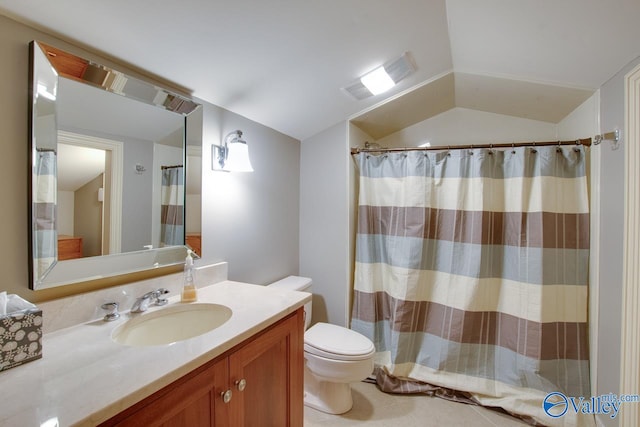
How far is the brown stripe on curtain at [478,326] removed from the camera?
1723mm

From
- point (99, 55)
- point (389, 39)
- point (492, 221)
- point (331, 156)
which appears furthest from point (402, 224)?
point (99, 55)

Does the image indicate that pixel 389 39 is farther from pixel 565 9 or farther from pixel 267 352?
pixel 267 352

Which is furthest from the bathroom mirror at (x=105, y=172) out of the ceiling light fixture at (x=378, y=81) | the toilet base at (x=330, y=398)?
the toilet base at (x=330, y=398)

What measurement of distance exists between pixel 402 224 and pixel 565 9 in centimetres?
138

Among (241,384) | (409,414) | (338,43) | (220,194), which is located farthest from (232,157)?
(409,414)

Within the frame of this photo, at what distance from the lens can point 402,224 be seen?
2068 millimetres

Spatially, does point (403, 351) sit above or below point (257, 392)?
below

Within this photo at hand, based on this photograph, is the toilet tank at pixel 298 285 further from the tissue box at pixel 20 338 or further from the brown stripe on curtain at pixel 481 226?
the tissue box at pixel 20 338

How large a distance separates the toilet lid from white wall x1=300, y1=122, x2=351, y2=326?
44 centimetres

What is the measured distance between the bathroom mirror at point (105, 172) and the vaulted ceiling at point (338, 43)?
13cm

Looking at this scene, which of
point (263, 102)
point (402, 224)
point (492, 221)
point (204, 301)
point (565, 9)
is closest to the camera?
point (565, 9)

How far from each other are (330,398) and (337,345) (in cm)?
37

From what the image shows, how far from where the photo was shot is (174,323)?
3.85 feet

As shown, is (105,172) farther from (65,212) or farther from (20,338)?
(20,338)
